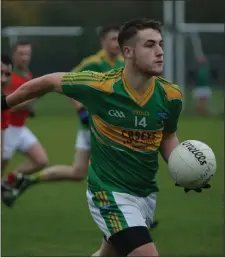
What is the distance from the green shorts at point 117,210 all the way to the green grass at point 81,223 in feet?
6.74

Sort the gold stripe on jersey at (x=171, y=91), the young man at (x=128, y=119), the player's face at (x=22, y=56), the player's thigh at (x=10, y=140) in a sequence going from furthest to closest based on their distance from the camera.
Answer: the player's face at (x=22, y=56) → the player's thigh at (x=10, y=140) → the gold stripe on jersey at (x=171, y=91) → the young man at (x=128, y=119)

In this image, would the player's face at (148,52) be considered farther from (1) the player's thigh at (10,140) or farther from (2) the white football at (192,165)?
(1) the player's thigh at (10,140)

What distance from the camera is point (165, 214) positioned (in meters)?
10.0

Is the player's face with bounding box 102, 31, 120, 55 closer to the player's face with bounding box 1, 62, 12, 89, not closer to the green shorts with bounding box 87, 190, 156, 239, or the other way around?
Result: the player's face with bounding box 1, 62, 12, 89

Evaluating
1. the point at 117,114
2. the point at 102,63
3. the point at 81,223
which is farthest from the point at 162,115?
the point at 102,63

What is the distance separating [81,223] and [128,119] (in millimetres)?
3809

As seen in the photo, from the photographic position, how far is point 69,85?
19.2 ft

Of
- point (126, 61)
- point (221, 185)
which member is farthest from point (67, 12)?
point (126, 61)

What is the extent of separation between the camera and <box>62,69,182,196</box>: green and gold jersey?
575 cm

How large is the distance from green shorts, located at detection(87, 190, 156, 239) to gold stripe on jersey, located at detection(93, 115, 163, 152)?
34cm

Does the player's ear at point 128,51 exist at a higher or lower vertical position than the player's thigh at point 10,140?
higher

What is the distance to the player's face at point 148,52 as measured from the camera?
5734mm

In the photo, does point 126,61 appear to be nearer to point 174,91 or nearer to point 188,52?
point 174,91

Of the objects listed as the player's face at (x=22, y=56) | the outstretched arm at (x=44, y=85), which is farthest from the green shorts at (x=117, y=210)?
the player's face at (x=22, y=56)
